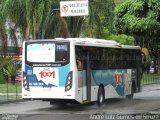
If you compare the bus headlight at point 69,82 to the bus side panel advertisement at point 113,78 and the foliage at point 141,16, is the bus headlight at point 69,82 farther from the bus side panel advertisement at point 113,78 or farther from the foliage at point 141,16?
the foliage at point 141,16

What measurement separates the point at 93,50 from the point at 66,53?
2.03 m

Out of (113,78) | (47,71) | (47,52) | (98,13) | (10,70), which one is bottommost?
(10,70)

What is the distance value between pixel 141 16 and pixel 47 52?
644 cm

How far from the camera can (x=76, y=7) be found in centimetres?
2752

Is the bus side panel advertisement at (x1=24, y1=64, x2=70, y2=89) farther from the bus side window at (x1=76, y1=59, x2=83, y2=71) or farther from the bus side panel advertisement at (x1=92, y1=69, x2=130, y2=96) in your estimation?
the bus side panel advertisement at (x1=92, y1=69, x2=130, y2=96)

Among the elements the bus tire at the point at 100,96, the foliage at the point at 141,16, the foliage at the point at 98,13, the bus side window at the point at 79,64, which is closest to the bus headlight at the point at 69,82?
the bus side window at the point at 79,64

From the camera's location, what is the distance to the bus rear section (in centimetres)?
2016

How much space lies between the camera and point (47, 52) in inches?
811

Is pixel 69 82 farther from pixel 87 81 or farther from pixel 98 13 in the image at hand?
pixel 98 13

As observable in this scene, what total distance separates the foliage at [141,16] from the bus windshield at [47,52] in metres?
4.67

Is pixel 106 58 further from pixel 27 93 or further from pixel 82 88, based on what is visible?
pixel 27 93

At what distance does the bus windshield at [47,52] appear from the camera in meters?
20.4

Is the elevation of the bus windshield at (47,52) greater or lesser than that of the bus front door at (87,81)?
greater

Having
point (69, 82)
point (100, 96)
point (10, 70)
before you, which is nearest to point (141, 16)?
point (69, 82)
